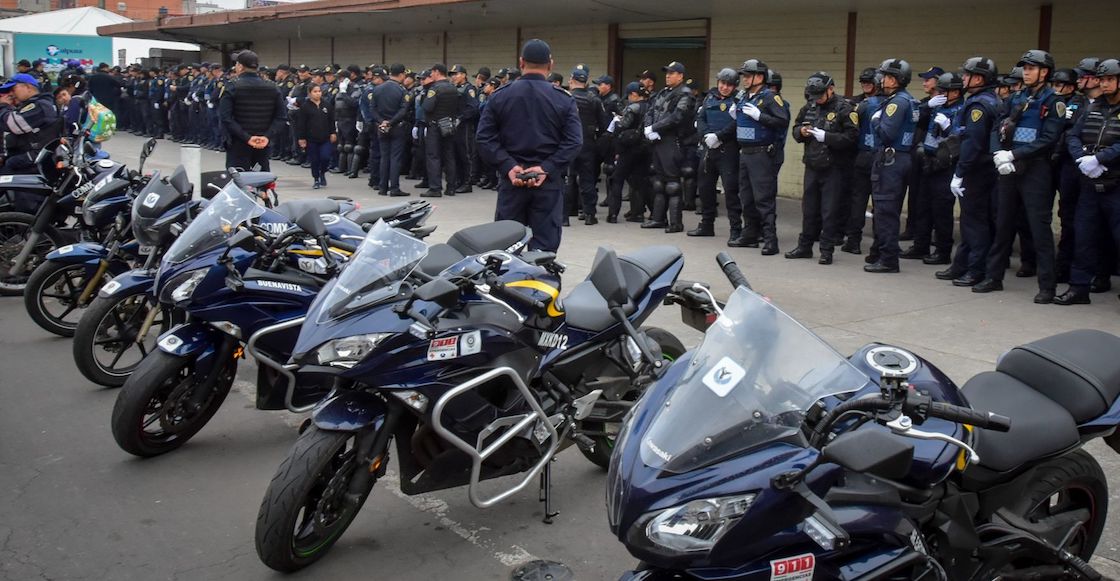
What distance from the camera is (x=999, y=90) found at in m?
9.05

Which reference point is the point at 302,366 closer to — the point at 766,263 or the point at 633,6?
the point at 766,263

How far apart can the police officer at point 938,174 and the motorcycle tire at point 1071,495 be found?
6039mm

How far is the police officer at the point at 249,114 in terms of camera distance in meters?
10.3

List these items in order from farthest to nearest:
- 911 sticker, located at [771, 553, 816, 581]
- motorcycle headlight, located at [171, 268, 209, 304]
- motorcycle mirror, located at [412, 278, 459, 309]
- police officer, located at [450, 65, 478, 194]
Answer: police officer, located at [450, 65, 478, 194] < motorcycle headlight, located at [171, 268, 209, 304] < motorcycle mirror, located at [412, 278, 459, 309] < 911 sticker, located at [771, 553, 816, 581]

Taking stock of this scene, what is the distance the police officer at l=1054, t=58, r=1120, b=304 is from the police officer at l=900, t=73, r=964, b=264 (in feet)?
4.33

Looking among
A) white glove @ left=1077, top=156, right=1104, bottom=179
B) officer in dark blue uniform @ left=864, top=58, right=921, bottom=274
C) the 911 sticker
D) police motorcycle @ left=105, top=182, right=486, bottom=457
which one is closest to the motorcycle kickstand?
police motorcycle @ left=105, top=182, right=486, bottom=457

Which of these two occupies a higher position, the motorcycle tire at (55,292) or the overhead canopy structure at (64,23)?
the overhead canopy structure at (64,23)

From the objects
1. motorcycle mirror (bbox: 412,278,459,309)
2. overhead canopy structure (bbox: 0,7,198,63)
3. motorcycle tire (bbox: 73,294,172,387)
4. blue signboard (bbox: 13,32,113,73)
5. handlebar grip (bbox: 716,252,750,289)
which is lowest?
motorcycle tire (bbox: 73,294,172,387)

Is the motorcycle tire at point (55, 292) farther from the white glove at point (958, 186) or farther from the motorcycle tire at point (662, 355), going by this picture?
the white glove at point (958, 186)

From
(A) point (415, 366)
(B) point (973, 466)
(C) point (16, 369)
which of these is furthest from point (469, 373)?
(C) point (16, 369)

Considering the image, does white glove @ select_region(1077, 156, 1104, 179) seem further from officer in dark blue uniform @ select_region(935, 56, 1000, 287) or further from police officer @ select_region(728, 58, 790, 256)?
police officer @ select_region(728, 58, 790, 256)

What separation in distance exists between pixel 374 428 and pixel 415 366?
0.29m

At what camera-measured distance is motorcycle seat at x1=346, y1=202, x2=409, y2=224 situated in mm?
5410

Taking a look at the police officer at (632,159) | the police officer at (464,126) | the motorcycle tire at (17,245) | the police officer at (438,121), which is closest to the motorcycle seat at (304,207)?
the motorcycle tire at (17,245)
